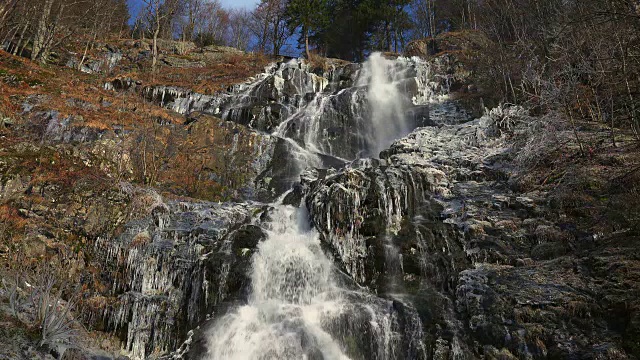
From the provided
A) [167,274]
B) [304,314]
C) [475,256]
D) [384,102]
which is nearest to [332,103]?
[384,102]

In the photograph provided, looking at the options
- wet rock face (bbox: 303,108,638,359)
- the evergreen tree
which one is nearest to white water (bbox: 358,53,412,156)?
wet rock face (bbox: 303,108,638,359)

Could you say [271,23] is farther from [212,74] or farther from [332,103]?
[332,103]

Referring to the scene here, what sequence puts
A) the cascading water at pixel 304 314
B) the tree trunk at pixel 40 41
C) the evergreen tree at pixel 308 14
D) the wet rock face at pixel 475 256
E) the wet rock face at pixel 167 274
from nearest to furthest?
1. the wet rock face at pixel 475 256
2. the cascading water at pixel 304 314
3. the wet rock face at pixel 167 274
4. the tree trunk at pixel 40 41
5. the evergreen tree at pixel 308 14

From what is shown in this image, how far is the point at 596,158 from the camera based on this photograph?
422 inches

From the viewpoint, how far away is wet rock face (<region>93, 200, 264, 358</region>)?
8.85 meters

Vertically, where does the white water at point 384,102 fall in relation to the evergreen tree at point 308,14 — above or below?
below

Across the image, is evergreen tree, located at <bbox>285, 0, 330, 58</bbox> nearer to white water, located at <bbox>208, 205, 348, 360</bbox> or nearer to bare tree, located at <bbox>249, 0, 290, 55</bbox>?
bare tree, located at <bbox>249, 0, 290, 55</bbox>

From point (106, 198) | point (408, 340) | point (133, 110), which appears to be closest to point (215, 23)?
point (133, 110)

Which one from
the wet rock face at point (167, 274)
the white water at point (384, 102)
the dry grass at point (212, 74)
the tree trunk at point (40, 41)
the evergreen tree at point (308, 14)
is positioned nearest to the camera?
the wet rock face at point (167, 274)

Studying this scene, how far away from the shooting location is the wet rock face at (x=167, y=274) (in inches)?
348

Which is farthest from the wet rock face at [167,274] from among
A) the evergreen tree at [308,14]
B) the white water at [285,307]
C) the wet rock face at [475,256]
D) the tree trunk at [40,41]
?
the evergreen tree at [308,14]

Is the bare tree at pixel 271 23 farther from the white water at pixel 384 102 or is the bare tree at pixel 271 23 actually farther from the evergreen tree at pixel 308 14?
the white water at pixel 384 102

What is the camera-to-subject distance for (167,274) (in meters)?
9.74

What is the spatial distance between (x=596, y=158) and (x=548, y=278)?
5058 mm
